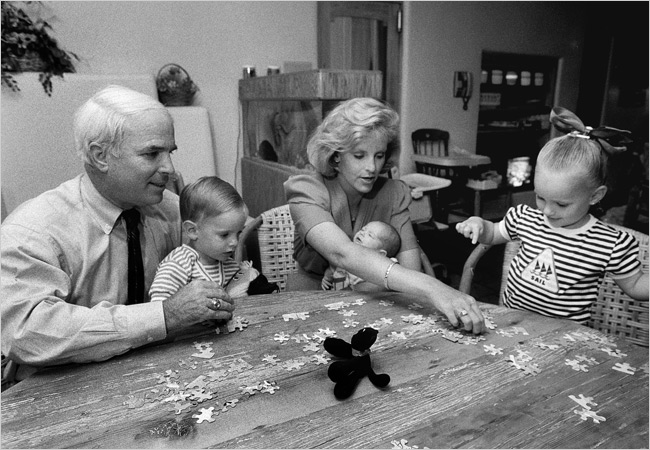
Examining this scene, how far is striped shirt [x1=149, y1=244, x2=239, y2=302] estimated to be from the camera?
5.70 ft

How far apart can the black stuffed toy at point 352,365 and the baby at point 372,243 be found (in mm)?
740

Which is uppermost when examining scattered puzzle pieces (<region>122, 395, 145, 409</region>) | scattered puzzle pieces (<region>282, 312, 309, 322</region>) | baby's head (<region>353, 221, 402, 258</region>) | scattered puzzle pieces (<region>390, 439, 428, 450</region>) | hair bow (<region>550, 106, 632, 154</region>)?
hair bow (<region>550, 106, 632, 154</region>)

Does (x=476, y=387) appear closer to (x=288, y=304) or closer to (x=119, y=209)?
(x=288, y=304)

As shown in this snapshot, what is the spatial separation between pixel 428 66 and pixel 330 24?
1878mm

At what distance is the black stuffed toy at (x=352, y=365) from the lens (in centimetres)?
123

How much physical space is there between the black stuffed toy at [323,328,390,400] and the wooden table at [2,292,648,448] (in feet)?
0.08

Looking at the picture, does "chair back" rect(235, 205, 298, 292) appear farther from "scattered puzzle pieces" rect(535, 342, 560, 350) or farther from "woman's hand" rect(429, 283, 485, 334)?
"scattered puzzle pieces" rect(535, 342, 560, 350)

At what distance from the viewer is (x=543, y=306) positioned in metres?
1.94

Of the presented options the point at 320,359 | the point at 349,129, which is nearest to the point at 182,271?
the point at 320,359

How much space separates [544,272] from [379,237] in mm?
712

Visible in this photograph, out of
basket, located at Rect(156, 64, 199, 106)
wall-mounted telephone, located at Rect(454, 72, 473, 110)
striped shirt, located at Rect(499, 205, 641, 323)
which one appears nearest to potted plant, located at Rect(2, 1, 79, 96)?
basket, located at Rect(156, 64, 199, 106)

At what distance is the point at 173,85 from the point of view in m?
4.66

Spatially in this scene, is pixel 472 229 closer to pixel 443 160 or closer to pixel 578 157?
pixel 578 157

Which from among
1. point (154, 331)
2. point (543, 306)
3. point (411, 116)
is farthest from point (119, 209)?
point (411, 116)
